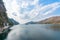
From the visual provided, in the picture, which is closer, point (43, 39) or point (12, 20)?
point (43, 39)

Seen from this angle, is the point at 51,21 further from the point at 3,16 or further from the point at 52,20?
the point at 3,16

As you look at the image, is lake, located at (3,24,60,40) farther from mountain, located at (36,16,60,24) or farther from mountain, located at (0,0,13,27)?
mountain, located at (0,0,13,27)

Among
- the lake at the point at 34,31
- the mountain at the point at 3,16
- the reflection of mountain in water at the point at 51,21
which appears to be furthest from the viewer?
the mountain at the point at 3,16

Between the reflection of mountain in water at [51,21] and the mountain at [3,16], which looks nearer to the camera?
the reflection of mountain in water at [51,21]

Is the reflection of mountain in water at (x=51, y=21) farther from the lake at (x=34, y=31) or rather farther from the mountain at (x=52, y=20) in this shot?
the lake at (x=34, y=31)

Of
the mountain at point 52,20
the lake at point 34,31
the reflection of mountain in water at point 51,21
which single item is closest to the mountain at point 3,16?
the lake at point 34,31

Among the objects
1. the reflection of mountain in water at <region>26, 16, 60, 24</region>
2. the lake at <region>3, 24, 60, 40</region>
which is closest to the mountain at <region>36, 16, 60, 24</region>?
the reflection of mountain in water at <region>26, 16, 60, 24</region>

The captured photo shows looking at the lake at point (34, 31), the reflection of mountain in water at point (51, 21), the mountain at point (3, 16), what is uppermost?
the mountain at point (3, 16)

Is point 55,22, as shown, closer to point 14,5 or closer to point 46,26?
point 46,26

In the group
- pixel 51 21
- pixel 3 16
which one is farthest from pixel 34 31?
pixel 3 16

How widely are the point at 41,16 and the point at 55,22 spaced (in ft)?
4.62

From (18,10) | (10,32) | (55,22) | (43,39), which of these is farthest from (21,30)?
(55,22)

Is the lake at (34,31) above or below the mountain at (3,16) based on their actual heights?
below

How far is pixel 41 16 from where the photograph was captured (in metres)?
9.70
